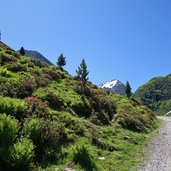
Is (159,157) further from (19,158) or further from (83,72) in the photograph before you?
(83,72)

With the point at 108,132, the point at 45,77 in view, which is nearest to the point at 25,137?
the point at 108,132

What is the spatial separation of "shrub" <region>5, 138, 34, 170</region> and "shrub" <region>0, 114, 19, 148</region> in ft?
2.80

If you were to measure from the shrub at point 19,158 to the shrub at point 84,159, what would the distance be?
3079 millimetres

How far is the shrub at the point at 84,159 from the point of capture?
15625mm

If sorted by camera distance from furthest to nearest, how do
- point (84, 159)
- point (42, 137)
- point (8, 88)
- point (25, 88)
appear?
point (25, 88) → point (8, 88) → point (42, 137) → point (84, 159)

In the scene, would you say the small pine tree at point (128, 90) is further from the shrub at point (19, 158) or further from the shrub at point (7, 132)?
the shrub at point (19, 158)

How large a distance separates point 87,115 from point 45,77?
32.2ft

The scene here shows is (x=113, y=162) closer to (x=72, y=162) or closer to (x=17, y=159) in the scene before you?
(x=72, y=162)

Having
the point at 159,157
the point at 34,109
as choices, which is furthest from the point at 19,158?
the point at 159,157

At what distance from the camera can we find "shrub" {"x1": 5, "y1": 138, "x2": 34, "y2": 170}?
42.7ft

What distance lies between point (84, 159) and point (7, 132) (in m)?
4.44

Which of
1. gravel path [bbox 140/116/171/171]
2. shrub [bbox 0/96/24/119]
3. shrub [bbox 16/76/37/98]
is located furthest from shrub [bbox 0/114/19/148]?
shrub [bbox 16/76/37/98]

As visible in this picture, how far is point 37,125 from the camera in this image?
16547 mm

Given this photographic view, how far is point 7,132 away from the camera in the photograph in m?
14.7
